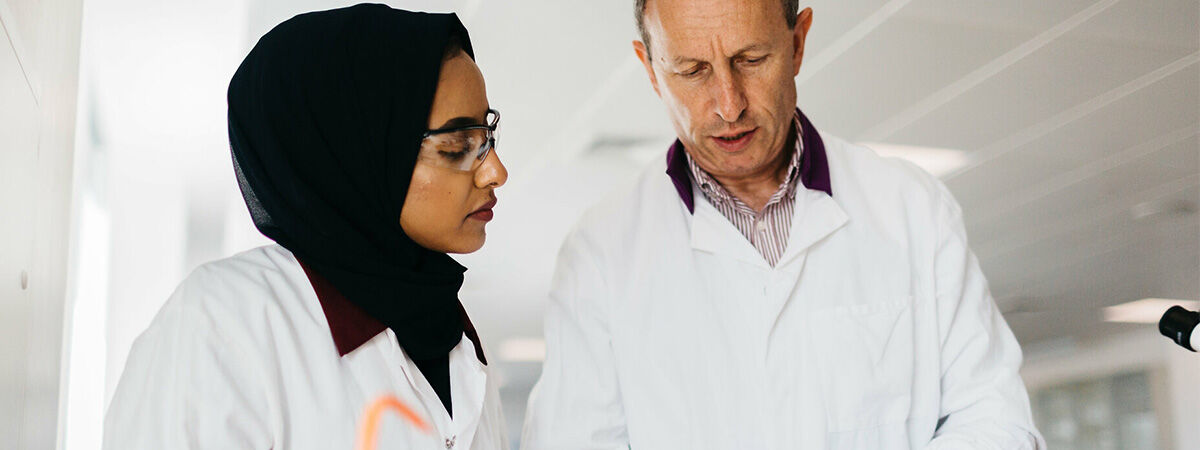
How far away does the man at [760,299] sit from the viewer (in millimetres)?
1728

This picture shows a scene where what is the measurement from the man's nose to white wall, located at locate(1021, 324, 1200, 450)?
9.35m

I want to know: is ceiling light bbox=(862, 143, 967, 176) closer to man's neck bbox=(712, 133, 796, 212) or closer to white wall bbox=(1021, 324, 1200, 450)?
man's neck bbox=(712, 133, 796, 212)

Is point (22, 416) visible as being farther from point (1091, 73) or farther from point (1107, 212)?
point (1107, 212)

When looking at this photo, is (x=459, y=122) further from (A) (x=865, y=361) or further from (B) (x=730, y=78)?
(A) (x=865, y=361)

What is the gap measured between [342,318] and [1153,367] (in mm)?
10905

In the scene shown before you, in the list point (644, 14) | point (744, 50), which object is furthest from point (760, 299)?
point (644, 14)

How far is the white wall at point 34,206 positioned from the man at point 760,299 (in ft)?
2.42

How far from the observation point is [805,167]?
6.24 feet

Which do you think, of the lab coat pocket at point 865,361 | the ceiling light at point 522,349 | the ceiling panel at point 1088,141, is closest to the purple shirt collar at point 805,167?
the lab coat pocket at point 865,361

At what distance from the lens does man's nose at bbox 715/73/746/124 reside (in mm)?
1765

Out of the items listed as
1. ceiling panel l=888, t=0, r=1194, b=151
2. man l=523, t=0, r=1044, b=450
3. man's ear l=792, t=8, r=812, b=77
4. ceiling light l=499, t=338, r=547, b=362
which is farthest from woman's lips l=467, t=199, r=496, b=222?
ceiling light l=499, t=338, r=547, b=362

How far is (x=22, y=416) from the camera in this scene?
123 centimetres

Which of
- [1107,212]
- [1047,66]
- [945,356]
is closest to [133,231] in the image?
[1047,66]

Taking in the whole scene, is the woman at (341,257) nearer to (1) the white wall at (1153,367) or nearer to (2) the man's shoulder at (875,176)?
(2) the man's shoulder at (875,176)
